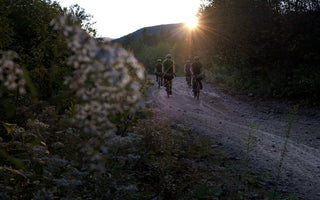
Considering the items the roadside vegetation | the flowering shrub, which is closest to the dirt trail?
the roadside vegetation

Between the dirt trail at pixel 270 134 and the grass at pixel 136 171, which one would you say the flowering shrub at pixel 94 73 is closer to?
the grass at pixel 136 171

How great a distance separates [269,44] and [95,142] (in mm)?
17576

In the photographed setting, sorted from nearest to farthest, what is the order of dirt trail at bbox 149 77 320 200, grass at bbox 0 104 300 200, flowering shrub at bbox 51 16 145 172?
1. flowering shrub at bbox 51 16 145 172
2. grass at bbox 0 104 300 200
3. dirt trail at bbox 149 77 320 200

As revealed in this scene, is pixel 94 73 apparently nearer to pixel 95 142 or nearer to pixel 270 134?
pixel 95 142

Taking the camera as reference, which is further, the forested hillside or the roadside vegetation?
the forested hillside

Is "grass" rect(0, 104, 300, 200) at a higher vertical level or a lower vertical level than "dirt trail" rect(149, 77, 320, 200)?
higher

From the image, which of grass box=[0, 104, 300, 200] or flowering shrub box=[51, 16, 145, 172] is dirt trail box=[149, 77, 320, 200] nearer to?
grass box=[0, 104, 300, 200]

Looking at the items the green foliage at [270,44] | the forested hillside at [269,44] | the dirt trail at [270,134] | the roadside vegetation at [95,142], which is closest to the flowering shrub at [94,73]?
the roadside vegetation at [95,142]

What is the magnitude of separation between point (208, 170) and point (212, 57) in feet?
69.8

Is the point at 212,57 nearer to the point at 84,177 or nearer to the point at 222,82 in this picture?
the point at 222,82

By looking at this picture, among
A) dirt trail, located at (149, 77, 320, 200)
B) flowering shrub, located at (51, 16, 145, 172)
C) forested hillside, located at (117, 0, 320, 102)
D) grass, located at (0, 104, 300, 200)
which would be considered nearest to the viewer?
flowering shrub, located at (51, 16, 145, 172)

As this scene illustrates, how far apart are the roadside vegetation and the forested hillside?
869 cm

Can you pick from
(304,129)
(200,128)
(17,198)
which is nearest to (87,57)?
(17,198)

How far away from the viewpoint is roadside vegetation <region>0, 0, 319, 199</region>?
1.90 meters
